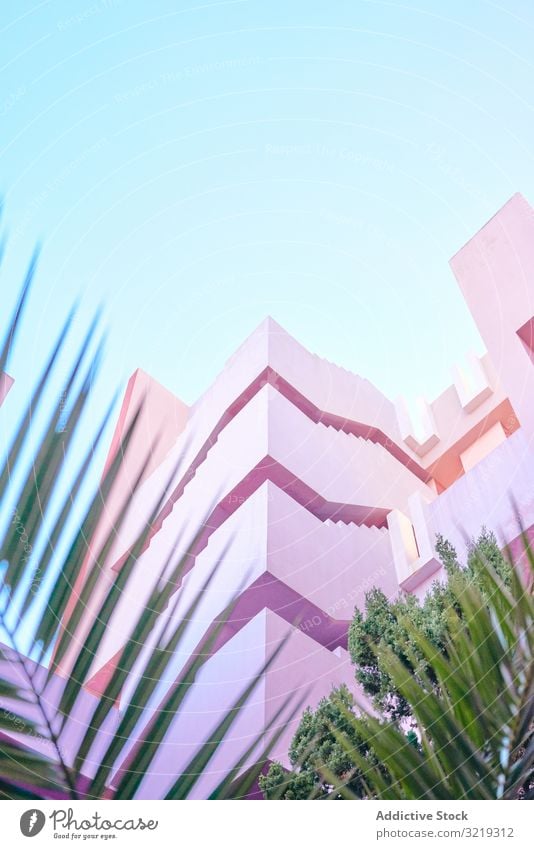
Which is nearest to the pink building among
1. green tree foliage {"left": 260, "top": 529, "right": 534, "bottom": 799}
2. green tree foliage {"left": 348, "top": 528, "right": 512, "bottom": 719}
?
green tree foliage {"left": 348, "top": 528, "right": 512, "bottom": 719}

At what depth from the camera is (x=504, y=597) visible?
4.54 feet

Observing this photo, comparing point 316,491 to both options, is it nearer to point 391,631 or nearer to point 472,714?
point 391,631

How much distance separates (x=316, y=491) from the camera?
1204 cm

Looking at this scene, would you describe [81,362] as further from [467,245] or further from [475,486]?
[467,245]
